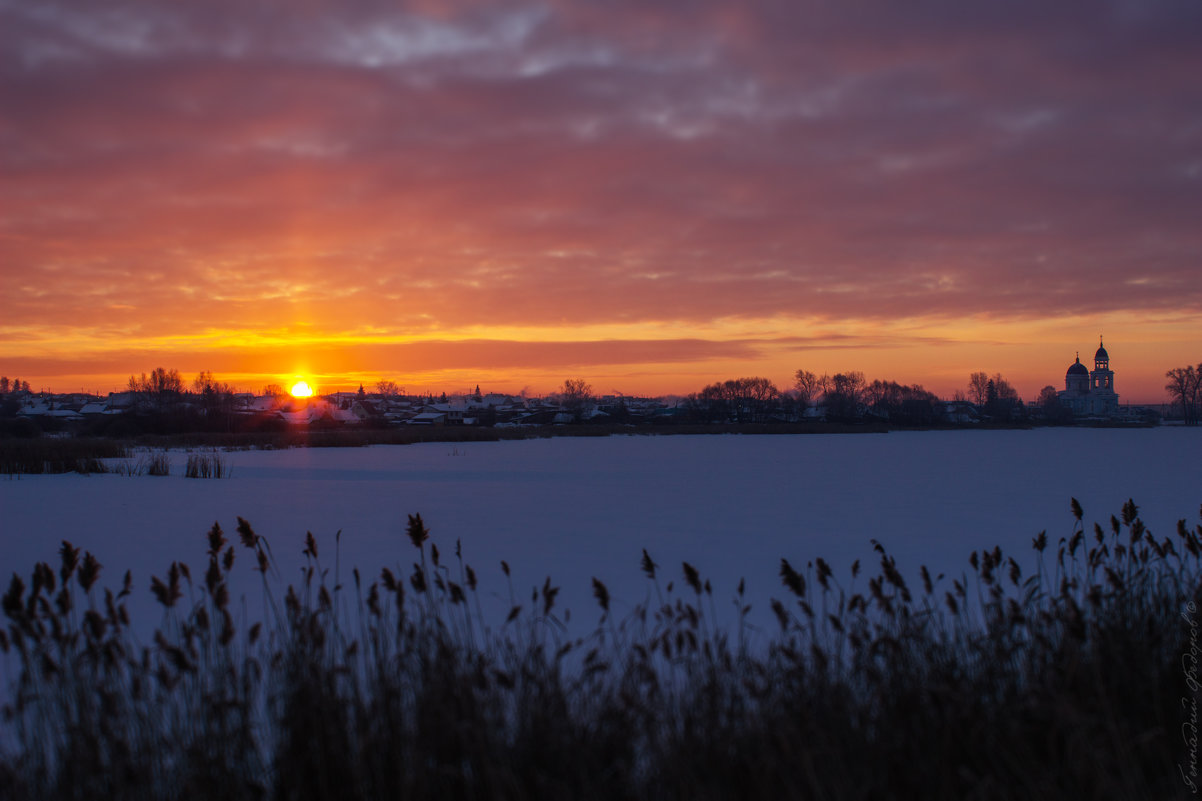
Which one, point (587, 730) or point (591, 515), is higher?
point (587, 730)

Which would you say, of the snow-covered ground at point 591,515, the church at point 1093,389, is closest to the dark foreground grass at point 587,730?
the snow-covered ground at point 591,515

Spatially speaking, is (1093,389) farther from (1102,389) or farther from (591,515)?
(591,515)

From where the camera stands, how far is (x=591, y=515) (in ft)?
46.1

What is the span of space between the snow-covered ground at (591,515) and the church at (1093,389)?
145191 millimetres

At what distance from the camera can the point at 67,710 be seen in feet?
10.8

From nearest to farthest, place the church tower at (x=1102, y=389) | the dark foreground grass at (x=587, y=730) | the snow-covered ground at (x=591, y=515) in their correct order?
the dark foreground grass at (x=587, y=730) < the snow-covered ground at (x=591, y=515) < the church tower at (x=1102, y=389)

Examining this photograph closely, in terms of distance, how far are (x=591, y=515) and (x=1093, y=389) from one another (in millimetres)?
180771

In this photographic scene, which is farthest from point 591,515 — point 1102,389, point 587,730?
point 1102,389

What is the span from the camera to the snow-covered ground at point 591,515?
358 inches

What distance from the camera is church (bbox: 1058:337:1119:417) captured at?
502 ft

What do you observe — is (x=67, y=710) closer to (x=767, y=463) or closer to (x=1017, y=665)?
(x=1017, y=665)

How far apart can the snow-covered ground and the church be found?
145m

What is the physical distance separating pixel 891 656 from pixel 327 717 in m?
2.47

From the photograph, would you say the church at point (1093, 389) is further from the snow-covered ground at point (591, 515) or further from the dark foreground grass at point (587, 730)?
the dark foreground grass at point (587, 730)
